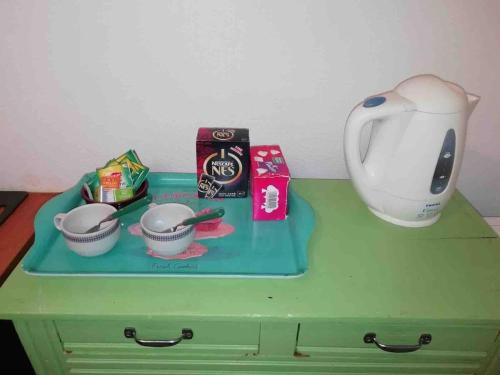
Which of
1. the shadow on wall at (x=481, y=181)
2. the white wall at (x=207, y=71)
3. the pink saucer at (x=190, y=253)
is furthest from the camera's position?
the shadow on wall at (x=481, y=181)

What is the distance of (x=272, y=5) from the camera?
846mm

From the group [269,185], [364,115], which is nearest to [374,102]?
[364,115]

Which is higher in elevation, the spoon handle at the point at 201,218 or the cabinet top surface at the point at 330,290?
the spoon handle at the point at 201,218

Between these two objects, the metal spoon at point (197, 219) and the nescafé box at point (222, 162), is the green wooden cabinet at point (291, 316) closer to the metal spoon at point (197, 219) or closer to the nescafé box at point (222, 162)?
the metal spoon at point (197, 219)

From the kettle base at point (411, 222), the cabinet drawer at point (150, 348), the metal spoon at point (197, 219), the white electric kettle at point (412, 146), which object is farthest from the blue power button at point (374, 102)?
the cabinet drawer at point (150, 348)

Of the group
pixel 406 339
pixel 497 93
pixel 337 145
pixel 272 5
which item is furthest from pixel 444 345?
pixel 272 5

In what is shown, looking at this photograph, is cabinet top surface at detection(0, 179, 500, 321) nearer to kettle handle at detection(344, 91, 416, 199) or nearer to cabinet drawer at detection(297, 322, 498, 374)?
cabinet drawer at detection(297, 322, 498, 374)

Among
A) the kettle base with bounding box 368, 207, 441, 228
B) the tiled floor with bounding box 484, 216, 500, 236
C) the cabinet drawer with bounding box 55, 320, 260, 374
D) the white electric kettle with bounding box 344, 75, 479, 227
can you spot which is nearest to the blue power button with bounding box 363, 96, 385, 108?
the white electric kettle with bounding box 344, 75, 479, 227

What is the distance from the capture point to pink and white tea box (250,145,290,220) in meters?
0.81

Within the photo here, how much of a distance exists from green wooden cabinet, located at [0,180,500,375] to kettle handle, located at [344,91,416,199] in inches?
7.3

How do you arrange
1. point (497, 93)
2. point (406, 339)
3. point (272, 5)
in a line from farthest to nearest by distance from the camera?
point (497, 93), point (272, 5), point (406, 339)

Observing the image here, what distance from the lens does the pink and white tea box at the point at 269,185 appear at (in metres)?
0.81

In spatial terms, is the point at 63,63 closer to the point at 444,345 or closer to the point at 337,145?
the point at 337,145

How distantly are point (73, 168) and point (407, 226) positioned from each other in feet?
3.04
